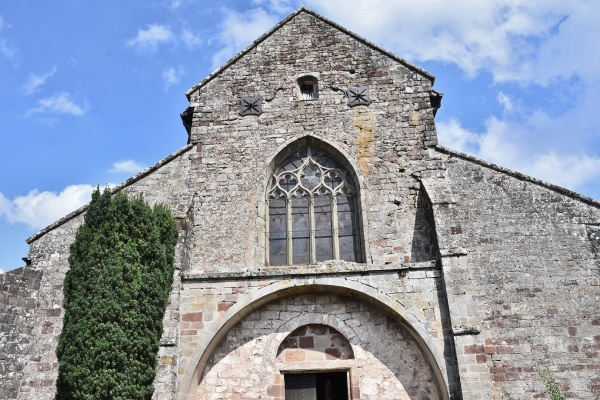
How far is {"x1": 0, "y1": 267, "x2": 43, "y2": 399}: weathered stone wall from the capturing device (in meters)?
8.73

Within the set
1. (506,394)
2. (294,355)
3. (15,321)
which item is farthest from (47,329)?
(506,394)

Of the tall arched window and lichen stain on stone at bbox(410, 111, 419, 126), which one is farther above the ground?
lichen stain on stone at bbox(410, 111, 419, 126)

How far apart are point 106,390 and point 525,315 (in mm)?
6350

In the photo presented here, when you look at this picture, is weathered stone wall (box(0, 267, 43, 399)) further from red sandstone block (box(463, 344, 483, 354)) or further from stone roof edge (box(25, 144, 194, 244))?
red sandstone block (box(463, 344, 483, 354))

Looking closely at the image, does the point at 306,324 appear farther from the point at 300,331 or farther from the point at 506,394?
the point at 506,394

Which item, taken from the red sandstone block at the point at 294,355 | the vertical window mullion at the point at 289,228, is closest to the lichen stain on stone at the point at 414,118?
the vertical window mullion at the point at 289,228

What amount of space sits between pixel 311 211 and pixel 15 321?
17.6ft

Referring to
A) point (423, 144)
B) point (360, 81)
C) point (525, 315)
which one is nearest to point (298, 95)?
point (360, 81)

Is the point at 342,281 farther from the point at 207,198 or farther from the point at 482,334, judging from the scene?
the point at 207,198

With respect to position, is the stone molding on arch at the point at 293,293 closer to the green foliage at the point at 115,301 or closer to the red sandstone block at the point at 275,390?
the red sandstone block at the point at 275,390

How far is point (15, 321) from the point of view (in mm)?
9078

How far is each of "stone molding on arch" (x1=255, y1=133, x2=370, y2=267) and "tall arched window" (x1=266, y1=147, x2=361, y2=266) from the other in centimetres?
13

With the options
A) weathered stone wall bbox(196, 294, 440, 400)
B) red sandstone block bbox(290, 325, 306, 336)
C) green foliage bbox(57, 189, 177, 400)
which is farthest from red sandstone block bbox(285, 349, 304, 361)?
green foliage bbox(57, 189, 177, 400)

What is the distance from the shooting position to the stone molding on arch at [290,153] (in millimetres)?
9984
